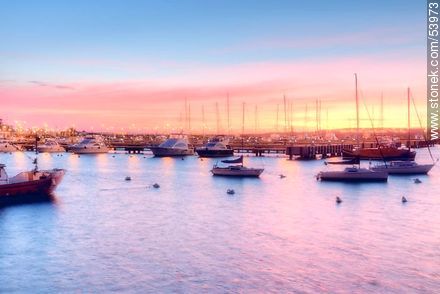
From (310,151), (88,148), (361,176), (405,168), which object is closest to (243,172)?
(361,176)

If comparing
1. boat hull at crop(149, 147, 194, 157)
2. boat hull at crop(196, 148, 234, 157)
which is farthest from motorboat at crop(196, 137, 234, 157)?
boat hull at crop(149, 147, 194, 157)

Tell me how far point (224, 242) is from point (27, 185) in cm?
2176

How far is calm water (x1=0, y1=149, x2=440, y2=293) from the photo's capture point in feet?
68.8

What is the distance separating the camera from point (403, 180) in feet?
198

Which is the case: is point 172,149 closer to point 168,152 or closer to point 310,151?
point 168,152

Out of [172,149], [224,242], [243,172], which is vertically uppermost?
[172,149]

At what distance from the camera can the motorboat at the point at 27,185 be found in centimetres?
4141

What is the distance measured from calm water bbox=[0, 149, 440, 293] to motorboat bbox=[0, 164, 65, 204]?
5.98 ft

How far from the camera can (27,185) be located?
42812 millimetres

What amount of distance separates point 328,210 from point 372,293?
19704 mm

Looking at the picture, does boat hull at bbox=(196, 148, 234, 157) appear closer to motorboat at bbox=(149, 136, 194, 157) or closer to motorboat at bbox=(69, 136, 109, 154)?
motorboat at bbox=(149, 136, 194, 157)

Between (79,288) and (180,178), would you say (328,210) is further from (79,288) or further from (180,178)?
(180,178)

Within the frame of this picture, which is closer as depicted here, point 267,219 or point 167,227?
point 167,227

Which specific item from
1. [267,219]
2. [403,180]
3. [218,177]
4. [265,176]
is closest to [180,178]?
[218,177]
